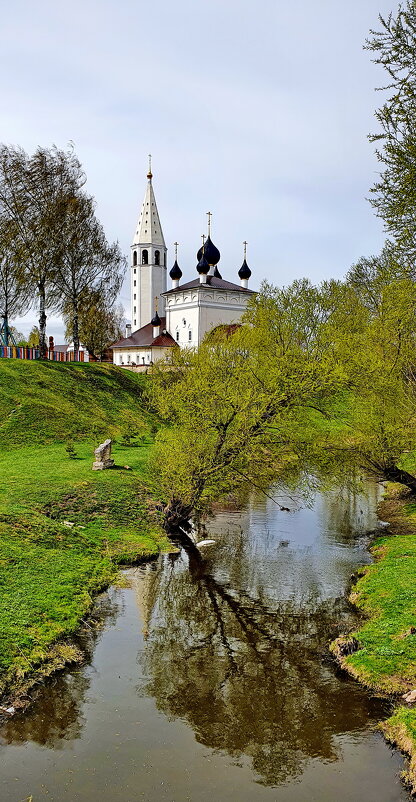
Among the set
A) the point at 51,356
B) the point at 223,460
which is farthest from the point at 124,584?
the point at 51,356

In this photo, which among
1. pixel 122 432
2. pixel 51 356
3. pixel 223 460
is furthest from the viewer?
pixel 51 356

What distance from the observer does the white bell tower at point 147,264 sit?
9531 cm

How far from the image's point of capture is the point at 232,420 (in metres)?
21.6

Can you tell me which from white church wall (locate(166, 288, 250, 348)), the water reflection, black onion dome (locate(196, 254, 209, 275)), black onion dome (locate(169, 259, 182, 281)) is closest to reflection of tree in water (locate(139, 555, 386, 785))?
the water reflection

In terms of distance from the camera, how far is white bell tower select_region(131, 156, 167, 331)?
9531cm

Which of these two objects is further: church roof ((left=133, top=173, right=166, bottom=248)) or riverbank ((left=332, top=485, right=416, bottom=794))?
church roof ((left=133, top=173, right=166, bottom=248))

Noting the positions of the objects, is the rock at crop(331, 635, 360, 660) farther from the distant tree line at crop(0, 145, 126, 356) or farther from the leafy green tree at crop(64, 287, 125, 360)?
the leafy green tree at crop(64, 287, 125, 360)

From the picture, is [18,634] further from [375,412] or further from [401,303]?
[401,303]

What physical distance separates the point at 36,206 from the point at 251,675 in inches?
1641

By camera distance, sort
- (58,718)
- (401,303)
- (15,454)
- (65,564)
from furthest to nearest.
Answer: (15,454)
(401,303)
(65,564)
(58,718)

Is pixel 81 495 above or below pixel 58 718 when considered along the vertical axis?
above

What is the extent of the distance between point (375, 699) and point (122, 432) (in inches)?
1119

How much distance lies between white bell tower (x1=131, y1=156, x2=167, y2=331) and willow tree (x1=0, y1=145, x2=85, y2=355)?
46892mm

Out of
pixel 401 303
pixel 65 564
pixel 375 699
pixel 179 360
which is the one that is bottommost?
pixel 375 699
